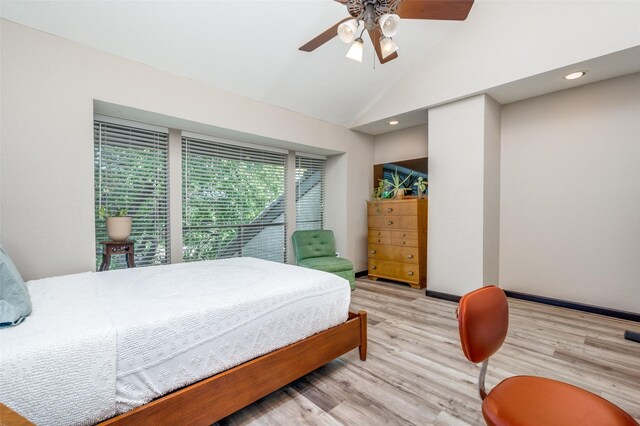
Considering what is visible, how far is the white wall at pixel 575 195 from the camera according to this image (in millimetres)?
3016

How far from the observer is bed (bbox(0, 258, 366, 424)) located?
105 centimetres

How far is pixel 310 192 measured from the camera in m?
4.97

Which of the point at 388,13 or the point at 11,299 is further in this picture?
the point at 388,13

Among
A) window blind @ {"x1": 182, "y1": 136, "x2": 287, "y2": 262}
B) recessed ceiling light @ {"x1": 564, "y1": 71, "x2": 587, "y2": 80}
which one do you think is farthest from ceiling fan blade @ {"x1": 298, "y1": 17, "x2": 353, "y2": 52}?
recessed ceiling light @ {"x1": 564, "y1": 71, "x2": 587, "y2": 80}

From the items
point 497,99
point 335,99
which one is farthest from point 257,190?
point 497,99

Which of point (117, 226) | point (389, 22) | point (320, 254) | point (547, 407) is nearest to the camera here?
point (547, 407)

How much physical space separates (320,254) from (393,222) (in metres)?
1.26

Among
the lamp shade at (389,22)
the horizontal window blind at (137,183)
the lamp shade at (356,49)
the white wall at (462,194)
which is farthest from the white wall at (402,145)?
the horizontal window blind at (137,183)

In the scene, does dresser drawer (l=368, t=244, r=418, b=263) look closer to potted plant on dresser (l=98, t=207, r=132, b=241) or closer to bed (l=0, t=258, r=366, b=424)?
bed (l=0, t=258, r=366, b=424)

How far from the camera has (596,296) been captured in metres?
3.19

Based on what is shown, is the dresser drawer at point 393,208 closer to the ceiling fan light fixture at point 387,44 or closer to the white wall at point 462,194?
the white wall at point 462,194

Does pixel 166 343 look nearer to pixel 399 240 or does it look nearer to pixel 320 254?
pixel 320 254

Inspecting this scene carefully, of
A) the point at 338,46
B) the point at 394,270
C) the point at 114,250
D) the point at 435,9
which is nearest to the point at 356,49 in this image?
the point at 435,9

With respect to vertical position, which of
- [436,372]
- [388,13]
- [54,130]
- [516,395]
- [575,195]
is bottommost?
[436,372]
